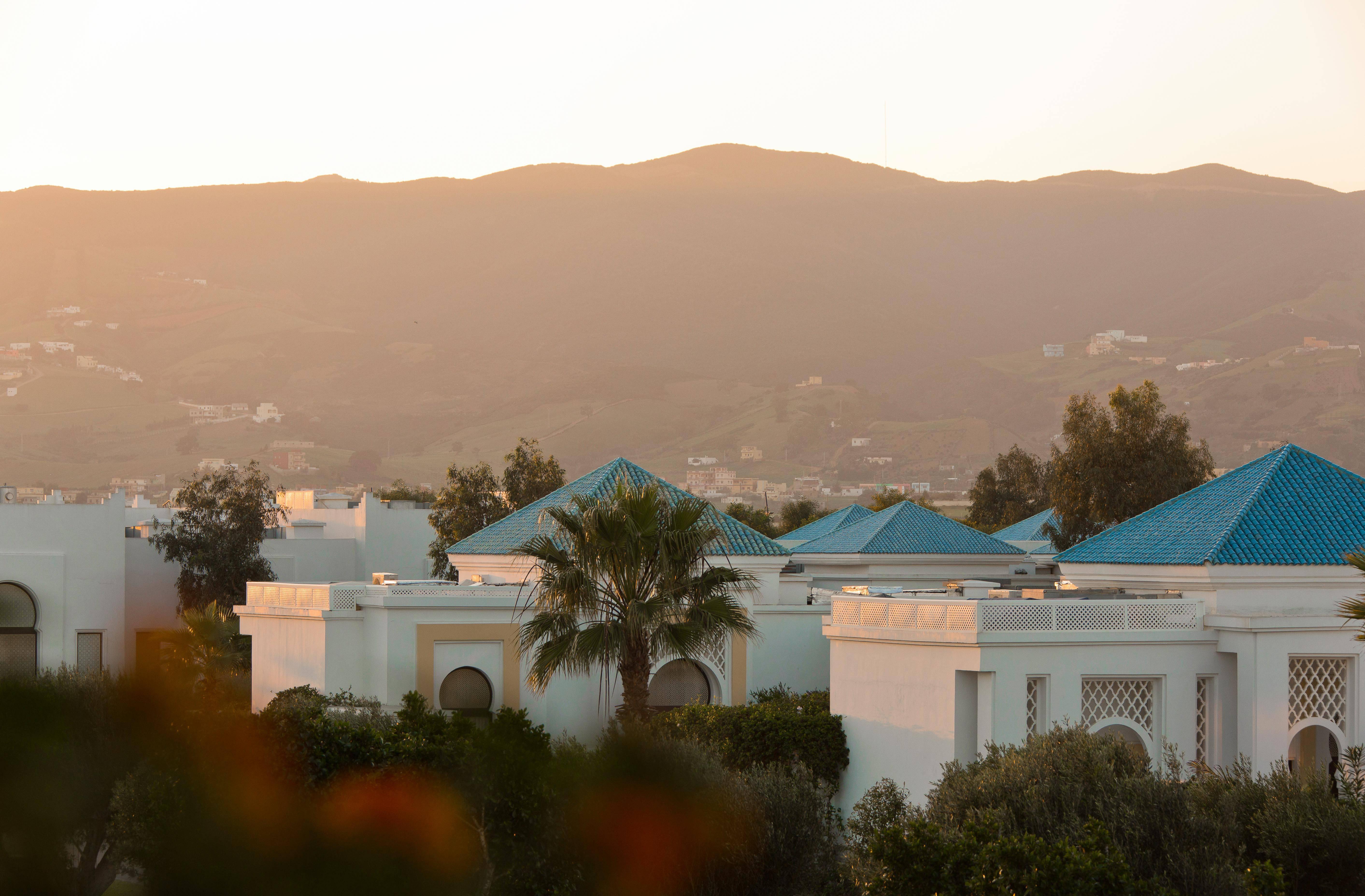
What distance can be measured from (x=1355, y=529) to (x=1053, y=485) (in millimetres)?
33264

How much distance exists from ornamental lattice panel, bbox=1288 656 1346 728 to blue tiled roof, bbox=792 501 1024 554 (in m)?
20.7

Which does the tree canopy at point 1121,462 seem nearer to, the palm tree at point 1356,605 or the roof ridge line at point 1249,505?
the roof ridge line at point 1249,505

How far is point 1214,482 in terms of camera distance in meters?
32.5

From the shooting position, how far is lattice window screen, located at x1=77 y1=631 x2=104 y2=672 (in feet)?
181

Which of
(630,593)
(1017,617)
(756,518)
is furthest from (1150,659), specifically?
(756,518)

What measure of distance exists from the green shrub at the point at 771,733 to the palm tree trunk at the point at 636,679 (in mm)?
630

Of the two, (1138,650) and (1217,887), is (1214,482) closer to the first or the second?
(1138,650)

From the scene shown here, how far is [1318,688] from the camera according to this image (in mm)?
26750

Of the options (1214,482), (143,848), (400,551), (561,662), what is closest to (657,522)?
(561,662)

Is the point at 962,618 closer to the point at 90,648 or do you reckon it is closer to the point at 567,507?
the point at 567,507

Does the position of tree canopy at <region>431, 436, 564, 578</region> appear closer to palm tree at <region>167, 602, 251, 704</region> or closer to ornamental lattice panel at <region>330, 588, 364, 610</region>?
palm tree at <region>167, 602, 251, 704</region>

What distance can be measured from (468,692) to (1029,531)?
5187 cm

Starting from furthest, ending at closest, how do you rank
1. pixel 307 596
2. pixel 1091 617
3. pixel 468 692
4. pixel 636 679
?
pixel 307 596
pixel 468 692
pixel 1091 617
pixel 636 679

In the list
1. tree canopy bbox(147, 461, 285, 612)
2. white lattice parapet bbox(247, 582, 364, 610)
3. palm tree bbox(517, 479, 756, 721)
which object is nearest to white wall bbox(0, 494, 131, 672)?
tree canopy bbox(147, 461, 285, 612)
